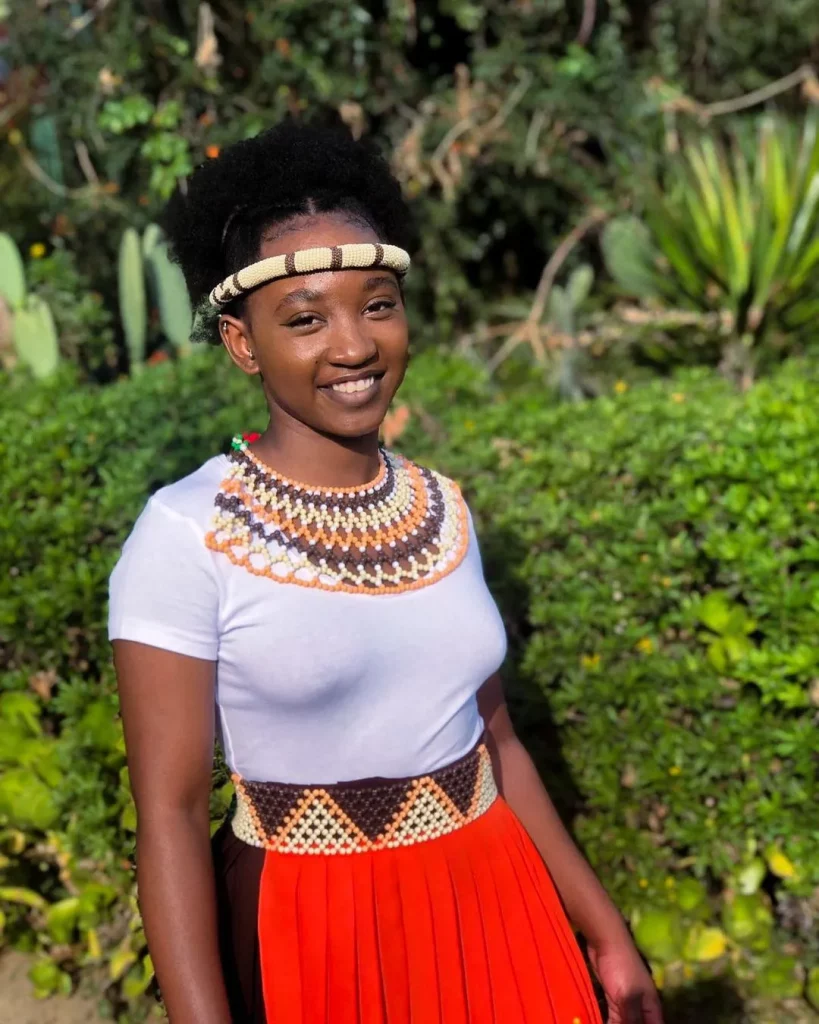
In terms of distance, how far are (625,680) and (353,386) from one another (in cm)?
166

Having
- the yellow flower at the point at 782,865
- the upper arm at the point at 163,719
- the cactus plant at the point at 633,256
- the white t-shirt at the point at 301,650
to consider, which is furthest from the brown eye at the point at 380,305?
the cactus plant at the point at 633,256

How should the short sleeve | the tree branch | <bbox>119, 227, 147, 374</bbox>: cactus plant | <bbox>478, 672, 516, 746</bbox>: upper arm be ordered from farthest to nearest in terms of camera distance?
the tree branch → <bbox>119, 227, 147, 374</bbox>: cactus plant → <bbox>478, 672, 516, 746</bbox>: upper arm → the short sleeve

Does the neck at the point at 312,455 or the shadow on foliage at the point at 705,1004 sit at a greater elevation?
the neck at the point at 312,455

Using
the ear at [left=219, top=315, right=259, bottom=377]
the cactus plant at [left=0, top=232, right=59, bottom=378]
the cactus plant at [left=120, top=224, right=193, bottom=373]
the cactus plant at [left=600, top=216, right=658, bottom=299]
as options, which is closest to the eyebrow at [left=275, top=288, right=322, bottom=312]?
the ear at [left=219, top=315, right=259, bottom=377]

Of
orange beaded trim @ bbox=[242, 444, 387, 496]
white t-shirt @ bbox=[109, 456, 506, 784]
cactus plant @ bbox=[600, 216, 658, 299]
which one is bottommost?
cactus plant @ bbox=[600, 216, 658, 299]

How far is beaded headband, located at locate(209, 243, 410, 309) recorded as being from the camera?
1.60 meters

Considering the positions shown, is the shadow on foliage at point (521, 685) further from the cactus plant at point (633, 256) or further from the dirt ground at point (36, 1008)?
the cactus plant at point (633, 256)

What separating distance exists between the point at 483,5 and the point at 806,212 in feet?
8.91

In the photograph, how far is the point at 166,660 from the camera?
4.91 feet

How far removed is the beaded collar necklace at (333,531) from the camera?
1.61m

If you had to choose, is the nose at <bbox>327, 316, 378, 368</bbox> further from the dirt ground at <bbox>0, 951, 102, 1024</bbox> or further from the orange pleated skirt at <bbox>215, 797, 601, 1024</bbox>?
the dirt ground at <bbox>0, 951, 102, 1024</bbox>

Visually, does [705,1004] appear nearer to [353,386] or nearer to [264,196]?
[353,386]

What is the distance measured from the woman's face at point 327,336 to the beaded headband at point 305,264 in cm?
1

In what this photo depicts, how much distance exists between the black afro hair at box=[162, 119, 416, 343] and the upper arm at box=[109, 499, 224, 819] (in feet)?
1.40
